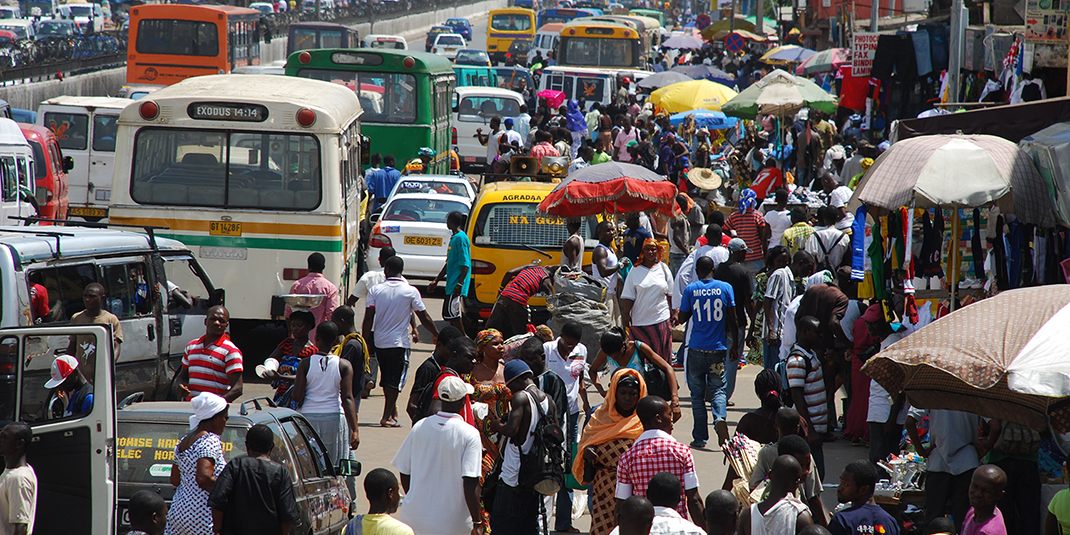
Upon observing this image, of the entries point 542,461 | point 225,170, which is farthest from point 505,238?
point 542,461

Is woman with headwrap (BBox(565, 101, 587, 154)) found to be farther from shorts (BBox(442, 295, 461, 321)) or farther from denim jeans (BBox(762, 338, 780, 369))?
denim jeans (BBox(762, 338, 780, 369))

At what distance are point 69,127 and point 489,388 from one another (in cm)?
1558

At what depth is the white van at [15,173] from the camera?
17.5m

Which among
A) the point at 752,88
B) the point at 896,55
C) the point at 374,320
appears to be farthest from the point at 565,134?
the point at 374,320

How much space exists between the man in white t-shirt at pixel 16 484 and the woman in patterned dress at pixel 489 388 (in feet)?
7.99

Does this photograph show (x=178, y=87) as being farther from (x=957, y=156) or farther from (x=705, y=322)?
(x=957, y=156)

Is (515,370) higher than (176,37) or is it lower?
lower

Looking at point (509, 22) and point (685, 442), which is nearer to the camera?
point (685, 442)

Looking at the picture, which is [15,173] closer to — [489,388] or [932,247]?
[489,388]

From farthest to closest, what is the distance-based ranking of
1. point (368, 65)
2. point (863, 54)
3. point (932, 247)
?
point (863, 54) → point (368, 65) → point (932, 247)

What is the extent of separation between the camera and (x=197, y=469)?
729 centimetres

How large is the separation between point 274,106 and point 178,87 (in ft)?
3.85

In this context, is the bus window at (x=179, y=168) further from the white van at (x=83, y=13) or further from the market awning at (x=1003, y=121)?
the white van at (x=83, y=13)

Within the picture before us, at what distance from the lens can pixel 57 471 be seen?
24.0ft
